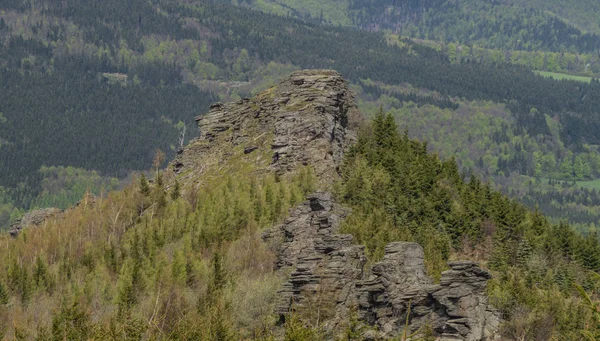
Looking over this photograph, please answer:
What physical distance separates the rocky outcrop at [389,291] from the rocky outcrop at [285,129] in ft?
107

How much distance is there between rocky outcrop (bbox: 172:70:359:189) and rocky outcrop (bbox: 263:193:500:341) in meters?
32.7

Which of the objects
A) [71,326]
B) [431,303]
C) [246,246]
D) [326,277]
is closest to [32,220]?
[246,246]

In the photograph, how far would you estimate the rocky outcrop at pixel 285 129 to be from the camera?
14050 cm

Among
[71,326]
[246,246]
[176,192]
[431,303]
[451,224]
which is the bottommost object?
[176,192]

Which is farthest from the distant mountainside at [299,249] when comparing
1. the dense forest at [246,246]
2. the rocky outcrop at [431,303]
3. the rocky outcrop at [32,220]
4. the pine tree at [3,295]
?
the rocky outcrop at [32,220]

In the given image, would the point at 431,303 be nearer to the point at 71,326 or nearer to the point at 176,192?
the point at 71,326

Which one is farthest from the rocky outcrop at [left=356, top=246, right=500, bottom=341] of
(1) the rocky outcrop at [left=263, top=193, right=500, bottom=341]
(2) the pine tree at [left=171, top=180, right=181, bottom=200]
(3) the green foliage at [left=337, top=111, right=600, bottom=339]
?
(2) the pine tree at [left=171, top=180, right=181, bottom=200]

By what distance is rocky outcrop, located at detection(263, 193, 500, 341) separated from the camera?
75.8 metres

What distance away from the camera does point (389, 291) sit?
82.9 m

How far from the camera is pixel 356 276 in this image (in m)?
90.1

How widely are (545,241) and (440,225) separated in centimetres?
1255

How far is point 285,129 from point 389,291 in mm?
62766

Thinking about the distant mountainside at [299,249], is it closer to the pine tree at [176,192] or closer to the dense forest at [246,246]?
the pine tree at [176,192]

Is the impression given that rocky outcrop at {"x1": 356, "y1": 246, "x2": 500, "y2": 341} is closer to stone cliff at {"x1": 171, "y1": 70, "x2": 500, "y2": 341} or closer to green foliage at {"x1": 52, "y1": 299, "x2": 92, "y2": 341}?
stone cliff at {"x1": 171, "y1": 70, "x2": 500, "y2": 341}
